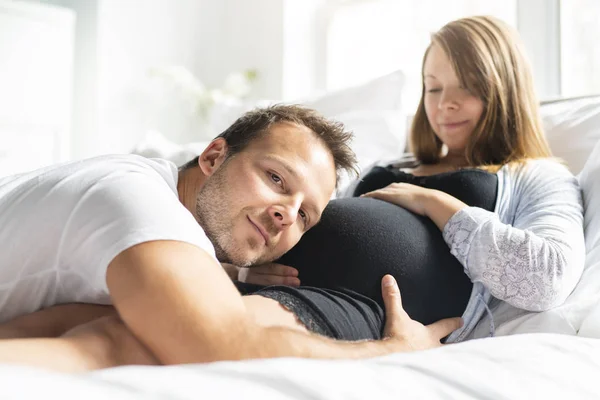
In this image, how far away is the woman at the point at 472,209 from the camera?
3.72ft

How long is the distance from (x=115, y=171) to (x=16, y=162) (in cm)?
232

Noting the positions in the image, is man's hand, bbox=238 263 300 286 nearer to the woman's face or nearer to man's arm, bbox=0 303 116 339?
man's arm, bbox=0 303 116 339

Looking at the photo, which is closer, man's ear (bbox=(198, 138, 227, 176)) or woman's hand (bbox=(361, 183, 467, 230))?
man's ear (bbox=(198, 138, 227, 176))

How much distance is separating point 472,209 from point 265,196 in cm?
41

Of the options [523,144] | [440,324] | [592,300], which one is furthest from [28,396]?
[523,144]

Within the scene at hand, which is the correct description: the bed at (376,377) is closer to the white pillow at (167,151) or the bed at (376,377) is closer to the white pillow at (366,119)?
the white pillow at (366,119)

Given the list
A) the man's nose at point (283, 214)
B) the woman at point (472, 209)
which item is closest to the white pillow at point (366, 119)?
the woman at point (472, 209)

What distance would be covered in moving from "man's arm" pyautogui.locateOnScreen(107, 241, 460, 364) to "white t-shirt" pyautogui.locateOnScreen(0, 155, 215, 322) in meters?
0.03

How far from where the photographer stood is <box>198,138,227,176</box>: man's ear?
1107 millimetres

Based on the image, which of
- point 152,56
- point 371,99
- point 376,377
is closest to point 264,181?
point 376,377

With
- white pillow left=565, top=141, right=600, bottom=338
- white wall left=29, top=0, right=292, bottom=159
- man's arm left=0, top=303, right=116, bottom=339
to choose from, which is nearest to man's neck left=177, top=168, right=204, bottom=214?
man's arm left=0, top=303, right=116, bottom=339

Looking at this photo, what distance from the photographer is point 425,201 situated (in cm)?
126

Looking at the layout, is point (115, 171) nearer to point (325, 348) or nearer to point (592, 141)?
point (325, 348)

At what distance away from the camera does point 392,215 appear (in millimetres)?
1211
